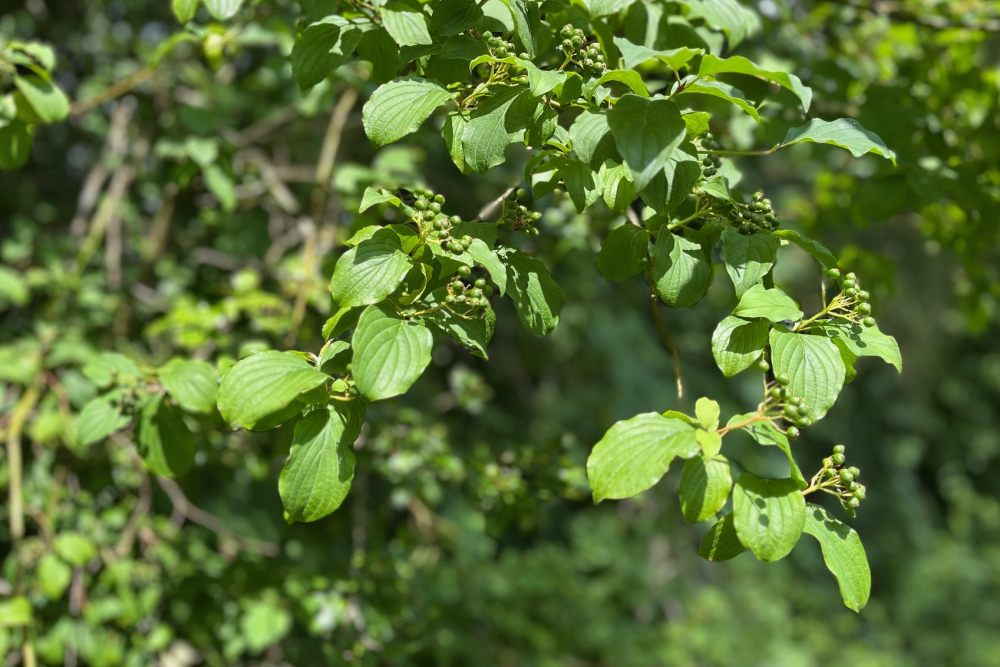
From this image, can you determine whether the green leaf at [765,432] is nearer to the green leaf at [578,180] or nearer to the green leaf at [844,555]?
the green leaf at [844,555]

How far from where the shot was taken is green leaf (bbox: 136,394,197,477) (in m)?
1.12

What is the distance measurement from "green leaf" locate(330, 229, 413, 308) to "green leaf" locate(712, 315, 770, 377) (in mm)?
354

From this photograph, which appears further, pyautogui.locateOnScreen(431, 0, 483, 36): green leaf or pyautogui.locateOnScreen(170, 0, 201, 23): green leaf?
pyautogui.locateOnScreen(170, 0, 201, 23): green leaf

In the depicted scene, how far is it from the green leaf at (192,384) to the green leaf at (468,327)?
47 cm

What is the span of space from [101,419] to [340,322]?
0.61 m

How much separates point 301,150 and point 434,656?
2051mm

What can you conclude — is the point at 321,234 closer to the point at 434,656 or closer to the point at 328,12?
the point at 328,12

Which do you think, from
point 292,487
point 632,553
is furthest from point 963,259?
point 632,553

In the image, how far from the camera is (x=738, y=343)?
0.82m

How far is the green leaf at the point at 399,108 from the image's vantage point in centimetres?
80

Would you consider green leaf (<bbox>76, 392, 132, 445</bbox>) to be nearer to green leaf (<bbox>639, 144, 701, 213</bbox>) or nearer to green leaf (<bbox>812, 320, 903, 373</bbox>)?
green leaf (<bbox>639, 144, 701, 213</bbox>)

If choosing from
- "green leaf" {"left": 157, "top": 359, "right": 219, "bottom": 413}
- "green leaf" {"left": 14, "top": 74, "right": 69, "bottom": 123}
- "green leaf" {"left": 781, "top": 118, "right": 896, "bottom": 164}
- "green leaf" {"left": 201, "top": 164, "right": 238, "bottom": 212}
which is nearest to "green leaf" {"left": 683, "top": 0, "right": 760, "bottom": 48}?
"green leaf" {"left": 781, "top": 118, "right": 896, "bottom": 164}

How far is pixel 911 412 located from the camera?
242 inches

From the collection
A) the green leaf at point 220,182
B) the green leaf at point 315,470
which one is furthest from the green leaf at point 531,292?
the green leaf at point 220,182
